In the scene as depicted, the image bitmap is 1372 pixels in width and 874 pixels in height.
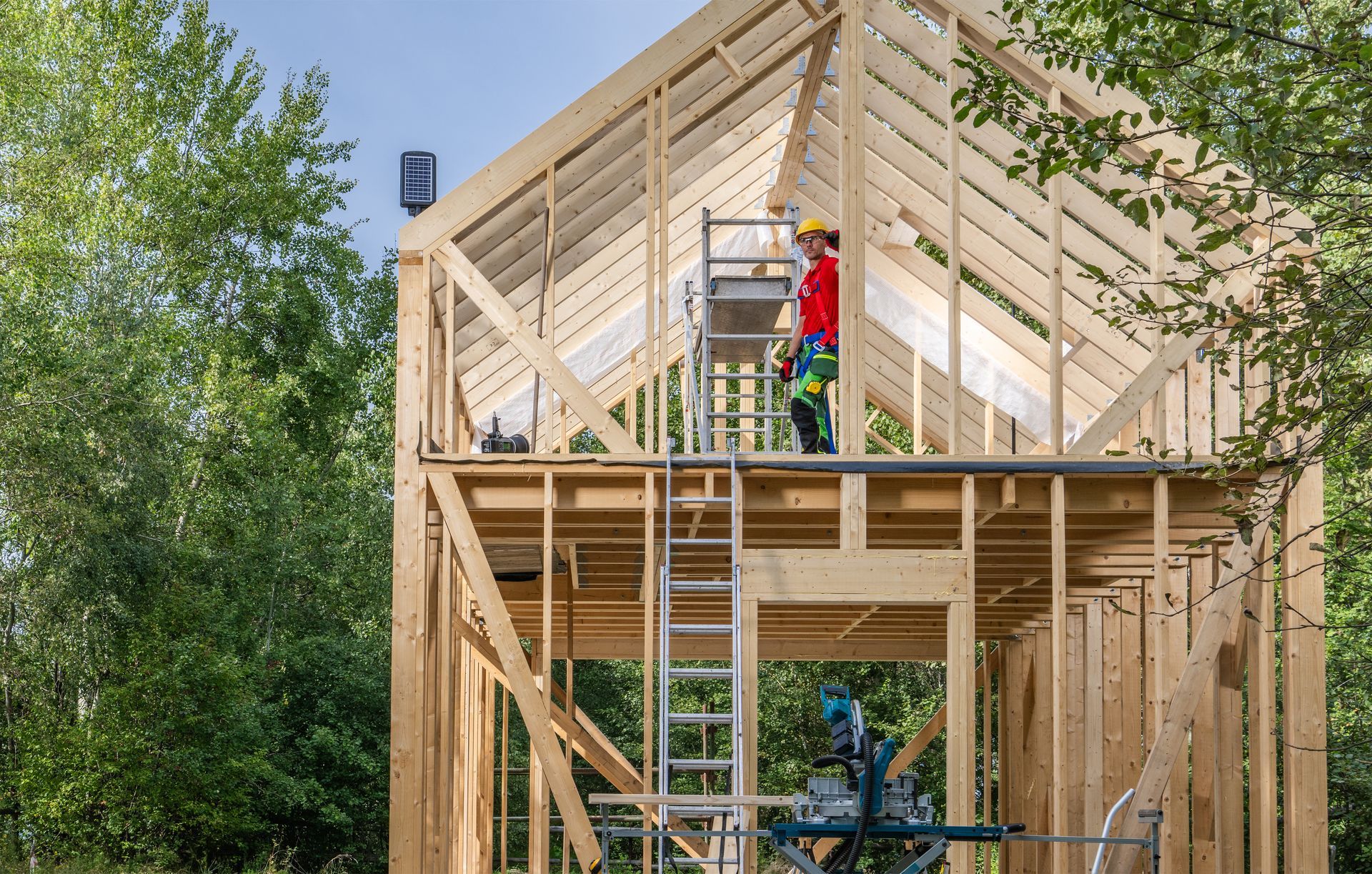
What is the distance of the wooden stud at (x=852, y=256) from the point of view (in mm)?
9656

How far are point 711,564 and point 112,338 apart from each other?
11.2 m

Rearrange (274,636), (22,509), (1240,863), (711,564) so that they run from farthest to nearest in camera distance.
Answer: (274,636), (22,509), (711,564), (1240,863)

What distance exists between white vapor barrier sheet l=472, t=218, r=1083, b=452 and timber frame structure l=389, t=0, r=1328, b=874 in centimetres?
16

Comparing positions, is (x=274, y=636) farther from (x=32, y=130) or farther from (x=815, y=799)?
(x=815, y=799)

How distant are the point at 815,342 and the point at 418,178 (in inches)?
636

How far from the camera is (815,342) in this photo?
10.3 meters

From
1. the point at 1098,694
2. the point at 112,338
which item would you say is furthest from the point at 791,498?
the point at 112,338

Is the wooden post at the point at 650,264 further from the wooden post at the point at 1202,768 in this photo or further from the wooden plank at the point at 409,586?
the wooden post at the point at 1202,768

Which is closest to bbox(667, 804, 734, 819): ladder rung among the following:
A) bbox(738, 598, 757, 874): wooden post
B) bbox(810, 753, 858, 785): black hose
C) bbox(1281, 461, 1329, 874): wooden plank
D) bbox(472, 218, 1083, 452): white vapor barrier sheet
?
bbox(738, 598, 757, 874): wooden post

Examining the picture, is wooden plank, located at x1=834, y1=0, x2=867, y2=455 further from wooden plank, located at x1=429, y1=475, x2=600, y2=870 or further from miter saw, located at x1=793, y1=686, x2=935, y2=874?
miter saw, located at x1=793, y1=686, x2=935, y2=874

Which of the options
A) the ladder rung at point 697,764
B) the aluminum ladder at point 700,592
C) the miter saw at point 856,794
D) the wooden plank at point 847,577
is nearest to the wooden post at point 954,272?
the wooden plank at point 847,577

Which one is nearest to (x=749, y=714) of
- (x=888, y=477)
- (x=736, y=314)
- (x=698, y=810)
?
(x=698, y=810)

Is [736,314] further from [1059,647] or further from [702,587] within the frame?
[1059,647]

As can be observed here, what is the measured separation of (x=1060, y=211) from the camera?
963cm
